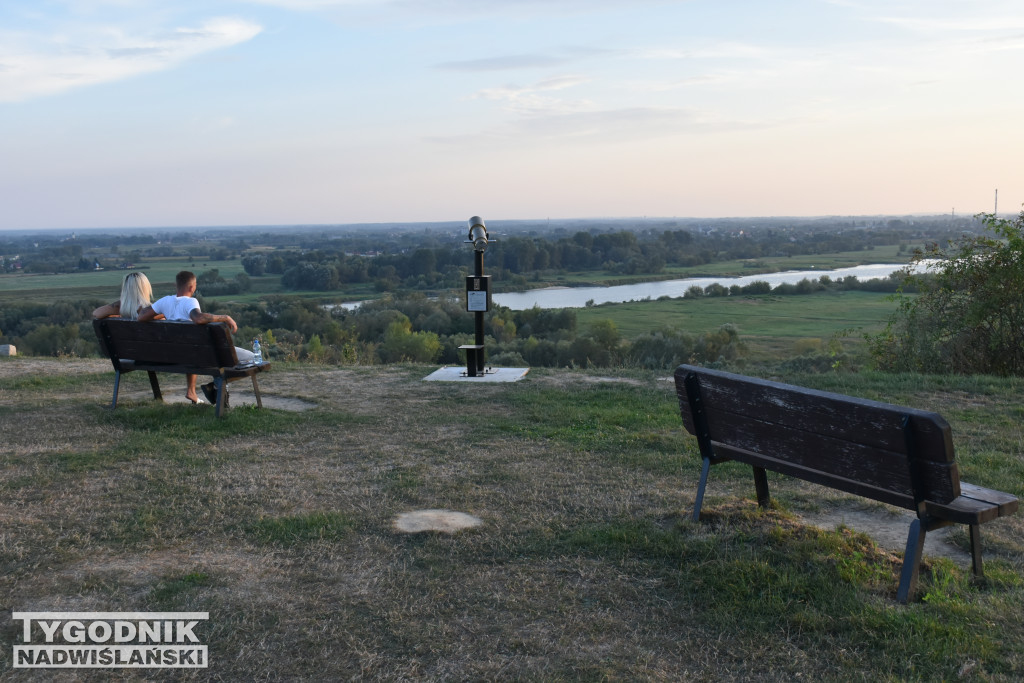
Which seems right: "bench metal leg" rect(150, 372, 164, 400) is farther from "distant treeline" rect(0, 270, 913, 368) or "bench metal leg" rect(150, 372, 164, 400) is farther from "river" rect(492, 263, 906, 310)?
"river" rect(492, 263, 906, 310)

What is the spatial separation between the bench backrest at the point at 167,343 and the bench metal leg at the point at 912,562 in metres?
5.24

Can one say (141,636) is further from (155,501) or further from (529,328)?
(529,328)

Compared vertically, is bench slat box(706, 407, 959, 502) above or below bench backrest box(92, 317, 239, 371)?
below

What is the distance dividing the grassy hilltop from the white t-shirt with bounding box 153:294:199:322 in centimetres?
92

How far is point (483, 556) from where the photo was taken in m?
3.82

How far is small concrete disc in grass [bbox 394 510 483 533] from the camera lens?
421 centimetres

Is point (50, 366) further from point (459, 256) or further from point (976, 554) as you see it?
point (459, 256)

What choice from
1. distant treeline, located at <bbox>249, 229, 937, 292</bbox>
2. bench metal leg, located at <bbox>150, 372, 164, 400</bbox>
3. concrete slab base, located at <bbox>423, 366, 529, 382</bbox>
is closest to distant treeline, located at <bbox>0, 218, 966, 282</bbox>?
distant treeline, located at <bbox>249, 229, 937, 292</bbox>

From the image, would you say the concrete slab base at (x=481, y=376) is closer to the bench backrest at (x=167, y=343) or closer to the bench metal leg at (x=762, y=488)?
the bench backrest at (x=167, y=343)

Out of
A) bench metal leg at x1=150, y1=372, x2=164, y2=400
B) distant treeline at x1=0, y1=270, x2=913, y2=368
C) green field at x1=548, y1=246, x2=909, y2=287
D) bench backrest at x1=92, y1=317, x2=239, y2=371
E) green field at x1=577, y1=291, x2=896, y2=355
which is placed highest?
bench backrest at x1=92, y1=317, x2=239, y2=371

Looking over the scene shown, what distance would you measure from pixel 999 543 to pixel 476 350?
5.88 m

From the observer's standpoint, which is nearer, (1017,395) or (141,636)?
(141,636)

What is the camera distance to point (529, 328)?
35.2 meters

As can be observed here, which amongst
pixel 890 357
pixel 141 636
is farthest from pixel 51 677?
pixel 890 357
